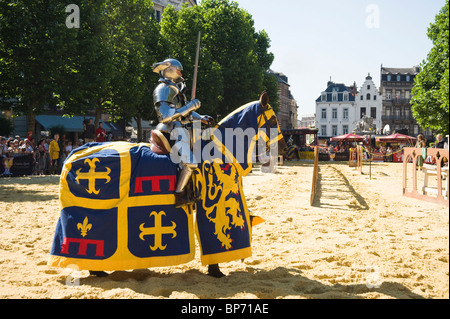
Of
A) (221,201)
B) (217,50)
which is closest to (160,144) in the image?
(221,201)

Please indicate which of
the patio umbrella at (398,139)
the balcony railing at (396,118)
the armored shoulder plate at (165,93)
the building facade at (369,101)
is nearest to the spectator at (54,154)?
the armored shoulder plate at (165,93)

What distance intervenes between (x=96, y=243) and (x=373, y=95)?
80560 millimetres

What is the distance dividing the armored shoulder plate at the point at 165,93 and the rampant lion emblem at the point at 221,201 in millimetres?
914

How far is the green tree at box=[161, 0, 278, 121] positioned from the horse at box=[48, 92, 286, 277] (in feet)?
88.8

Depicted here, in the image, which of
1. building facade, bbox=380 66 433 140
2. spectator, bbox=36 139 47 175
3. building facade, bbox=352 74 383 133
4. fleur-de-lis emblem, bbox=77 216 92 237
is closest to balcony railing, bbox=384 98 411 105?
building facade, bbox=380 66 433 140

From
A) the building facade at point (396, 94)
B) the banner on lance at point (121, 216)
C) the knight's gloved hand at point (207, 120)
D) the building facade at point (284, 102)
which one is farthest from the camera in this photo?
the building facade at point (284, 102)

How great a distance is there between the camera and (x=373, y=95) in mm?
78938

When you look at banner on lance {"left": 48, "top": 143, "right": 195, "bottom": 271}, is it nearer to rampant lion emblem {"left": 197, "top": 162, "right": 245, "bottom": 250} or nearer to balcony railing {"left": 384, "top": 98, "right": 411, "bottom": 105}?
rampant lion emblem {"left": 197, "top": 162, "right": 245, "bottom": 250}

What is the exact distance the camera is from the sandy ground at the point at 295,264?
437 centimetres

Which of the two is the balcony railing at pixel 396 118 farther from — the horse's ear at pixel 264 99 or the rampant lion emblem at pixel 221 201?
the rampant lion emblem at pixel 221 201

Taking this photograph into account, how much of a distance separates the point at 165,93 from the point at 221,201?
4.83ft

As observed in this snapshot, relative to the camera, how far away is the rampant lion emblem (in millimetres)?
5039

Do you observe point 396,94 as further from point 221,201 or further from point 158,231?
point 158,231
